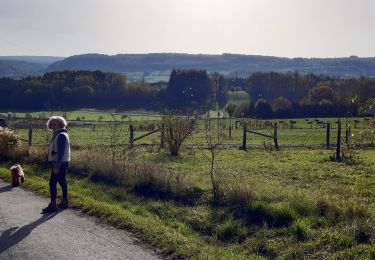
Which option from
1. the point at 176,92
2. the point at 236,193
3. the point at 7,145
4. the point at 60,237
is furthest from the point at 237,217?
the point at 176,92

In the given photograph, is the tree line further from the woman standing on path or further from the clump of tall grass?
A: the woman standing on path

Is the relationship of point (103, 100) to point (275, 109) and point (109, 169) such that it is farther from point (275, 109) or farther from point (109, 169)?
point (109, 169)

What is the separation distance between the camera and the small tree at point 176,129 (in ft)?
70.2

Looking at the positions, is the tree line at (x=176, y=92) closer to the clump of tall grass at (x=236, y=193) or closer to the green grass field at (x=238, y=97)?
the green grass field at (x=238, y=97)

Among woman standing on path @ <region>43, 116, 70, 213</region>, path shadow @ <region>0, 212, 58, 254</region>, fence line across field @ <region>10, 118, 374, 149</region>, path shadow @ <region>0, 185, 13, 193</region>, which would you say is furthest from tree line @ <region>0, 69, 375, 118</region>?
path shadow @ <region>0, 212, 58, 254</region>

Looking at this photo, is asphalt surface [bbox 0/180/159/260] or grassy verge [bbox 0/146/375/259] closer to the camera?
asphalt surface [bbox 0/180/159/260]

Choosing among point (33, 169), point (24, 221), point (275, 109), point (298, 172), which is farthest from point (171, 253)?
point (275, 109)

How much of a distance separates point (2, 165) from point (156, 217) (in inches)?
321

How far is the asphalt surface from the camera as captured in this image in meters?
6.51

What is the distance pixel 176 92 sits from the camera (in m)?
99.5

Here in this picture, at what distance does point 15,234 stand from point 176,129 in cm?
1441

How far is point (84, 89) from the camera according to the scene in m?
99.9

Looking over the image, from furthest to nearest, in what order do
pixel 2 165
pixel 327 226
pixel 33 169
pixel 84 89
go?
1. pixel 84 89
2. pixel 2 165
3. pixel 33 169
4. pixel 327 226

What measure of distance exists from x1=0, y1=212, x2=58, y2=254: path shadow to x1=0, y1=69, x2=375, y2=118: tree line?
217 feet
